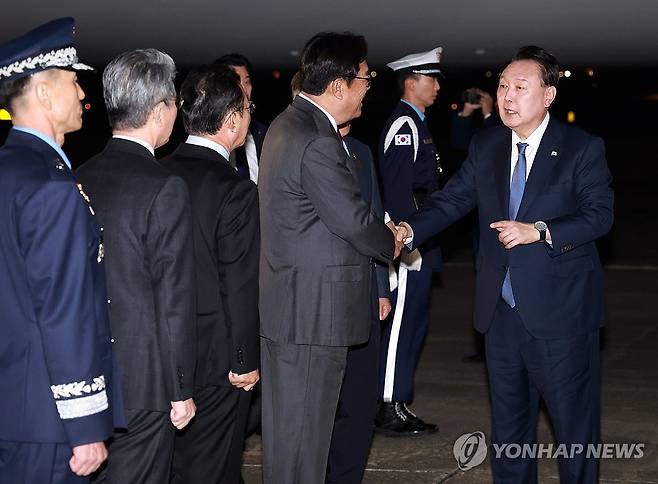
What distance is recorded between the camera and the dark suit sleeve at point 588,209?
3.62m

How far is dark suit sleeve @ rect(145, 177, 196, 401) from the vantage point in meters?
2.89

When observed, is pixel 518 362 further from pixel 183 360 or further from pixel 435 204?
pixel 183 360

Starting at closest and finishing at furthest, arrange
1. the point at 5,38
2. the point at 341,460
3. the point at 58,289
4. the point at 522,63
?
the point at 58,289 → the point at 522,63 → the point at 341,460 → the point at 5,38

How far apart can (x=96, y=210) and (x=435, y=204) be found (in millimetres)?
1567

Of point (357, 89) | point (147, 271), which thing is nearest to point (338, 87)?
point (357, 89)

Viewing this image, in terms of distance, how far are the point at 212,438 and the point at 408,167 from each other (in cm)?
212

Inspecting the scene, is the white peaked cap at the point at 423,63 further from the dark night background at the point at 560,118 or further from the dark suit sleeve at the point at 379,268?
the dark suit sleeve at the point at 379,268

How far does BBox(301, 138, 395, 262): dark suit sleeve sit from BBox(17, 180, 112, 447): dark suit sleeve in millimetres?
1073

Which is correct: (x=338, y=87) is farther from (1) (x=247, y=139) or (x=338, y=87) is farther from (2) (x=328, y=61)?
(1) (x=247, y=139)

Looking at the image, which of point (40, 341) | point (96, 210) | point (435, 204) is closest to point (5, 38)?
point (435, 204)

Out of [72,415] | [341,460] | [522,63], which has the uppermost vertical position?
[522,63]

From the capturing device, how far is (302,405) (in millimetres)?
3547

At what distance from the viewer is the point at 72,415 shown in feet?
7.92

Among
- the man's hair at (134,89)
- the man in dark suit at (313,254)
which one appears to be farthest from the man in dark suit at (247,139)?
the man's hair at (134,89)
